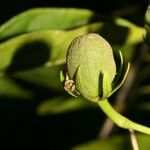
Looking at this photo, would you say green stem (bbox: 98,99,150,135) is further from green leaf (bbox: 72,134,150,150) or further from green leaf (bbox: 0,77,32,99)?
green leaf (bbox: 0,77,32,99)

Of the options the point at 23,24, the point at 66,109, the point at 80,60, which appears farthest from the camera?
the point at 66,109

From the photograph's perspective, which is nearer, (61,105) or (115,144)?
(115,144)

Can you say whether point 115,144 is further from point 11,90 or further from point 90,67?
point 90,67

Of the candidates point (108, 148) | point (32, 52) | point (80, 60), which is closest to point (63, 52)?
point (32, 52)

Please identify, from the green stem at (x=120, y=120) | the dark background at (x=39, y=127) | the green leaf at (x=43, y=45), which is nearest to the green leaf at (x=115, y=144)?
the dark background at (x=39, y=127)

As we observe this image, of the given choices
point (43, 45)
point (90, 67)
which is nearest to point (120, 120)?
point (90, 67)

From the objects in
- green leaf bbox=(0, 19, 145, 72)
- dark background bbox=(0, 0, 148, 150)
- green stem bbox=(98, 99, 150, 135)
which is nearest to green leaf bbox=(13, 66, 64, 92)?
dark background bbox=(0, 0, 148, 150)

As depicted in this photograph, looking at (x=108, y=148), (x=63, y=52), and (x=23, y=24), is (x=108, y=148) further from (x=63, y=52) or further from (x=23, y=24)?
(x=23, y=24)
